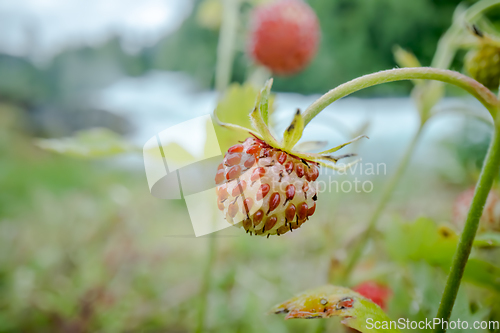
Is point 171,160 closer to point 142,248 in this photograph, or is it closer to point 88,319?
point 88,319

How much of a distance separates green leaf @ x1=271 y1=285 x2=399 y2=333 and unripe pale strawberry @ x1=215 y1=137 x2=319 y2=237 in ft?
0.15

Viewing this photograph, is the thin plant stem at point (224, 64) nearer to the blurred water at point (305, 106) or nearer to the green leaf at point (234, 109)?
the green leaf at point (234, 109)

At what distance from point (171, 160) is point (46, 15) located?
1720 millimetres

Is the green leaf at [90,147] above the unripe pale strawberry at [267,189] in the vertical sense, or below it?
above

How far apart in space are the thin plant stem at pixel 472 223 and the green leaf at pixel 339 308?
0.11 ft

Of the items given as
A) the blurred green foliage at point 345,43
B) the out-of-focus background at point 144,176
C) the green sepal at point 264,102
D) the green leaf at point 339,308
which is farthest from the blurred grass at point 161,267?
the blurred green foliage at point 345,43

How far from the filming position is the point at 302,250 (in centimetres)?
88

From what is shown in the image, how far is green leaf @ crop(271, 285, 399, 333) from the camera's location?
0.61ft

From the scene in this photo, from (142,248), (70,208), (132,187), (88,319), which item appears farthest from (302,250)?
(132,187)

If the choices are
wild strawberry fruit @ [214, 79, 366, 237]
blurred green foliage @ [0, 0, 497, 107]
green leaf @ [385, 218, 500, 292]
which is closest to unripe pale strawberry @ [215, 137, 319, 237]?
wild strawberry fruit @ [214, 79, 366, 237]

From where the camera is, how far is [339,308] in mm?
195

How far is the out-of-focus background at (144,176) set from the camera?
1.89 feet

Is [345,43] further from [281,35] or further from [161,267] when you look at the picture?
[161,267]

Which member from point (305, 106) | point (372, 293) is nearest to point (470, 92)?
point (372, 293)
